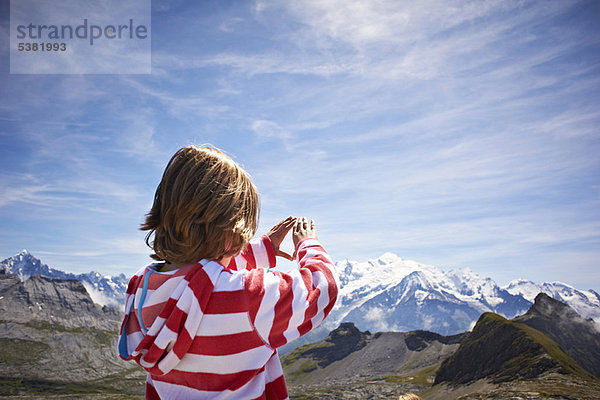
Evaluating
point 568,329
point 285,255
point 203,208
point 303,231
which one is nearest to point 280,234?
point 285,255

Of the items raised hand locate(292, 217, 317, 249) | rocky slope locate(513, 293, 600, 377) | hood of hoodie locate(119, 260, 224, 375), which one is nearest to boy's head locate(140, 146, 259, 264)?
hood of hoodie locate(119, 260, 224, 375)

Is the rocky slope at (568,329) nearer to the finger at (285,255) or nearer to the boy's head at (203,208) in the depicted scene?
the finger at (285,255)

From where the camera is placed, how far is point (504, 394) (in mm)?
72562

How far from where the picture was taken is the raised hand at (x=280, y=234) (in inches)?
141

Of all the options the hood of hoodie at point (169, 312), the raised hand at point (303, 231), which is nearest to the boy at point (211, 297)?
the hood of hoodie at point (169, 312)

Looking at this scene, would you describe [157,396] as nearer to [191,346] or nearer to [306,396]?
[191,346]

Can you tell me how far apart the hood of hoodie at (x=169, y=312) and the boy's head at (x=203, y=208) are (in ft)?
0.63

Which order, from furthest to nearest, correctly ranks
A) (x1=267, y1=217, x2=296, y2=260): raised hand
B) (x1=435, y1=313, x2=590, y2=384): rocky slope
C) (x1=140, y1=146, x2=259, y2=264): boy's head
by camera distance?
(x1=435, y1=313, x2=590, y2=384): rocky slope, (x1=267, y1=217, x2=296, y2=260): raised hand, (x1=140, y1=146, x2=259, y2=264): boy's head

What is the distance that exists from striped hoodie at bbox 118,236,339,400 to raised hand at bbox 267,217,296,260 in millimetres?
849

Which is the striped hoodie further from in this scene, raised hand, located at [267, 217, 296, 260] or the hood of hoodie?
raised hand, located at [267, 217, 296, 260]

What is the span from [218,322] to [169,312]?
33 cm

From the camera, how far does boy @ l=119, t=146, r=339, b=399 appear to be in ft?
7.98

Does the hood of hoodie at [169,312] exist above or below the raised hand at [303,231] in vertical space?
below

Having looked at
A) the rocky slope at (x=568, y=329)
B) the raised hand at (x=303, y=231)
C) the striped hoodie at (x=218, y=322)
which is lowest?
the rocky slope at (x=568, y=329)
